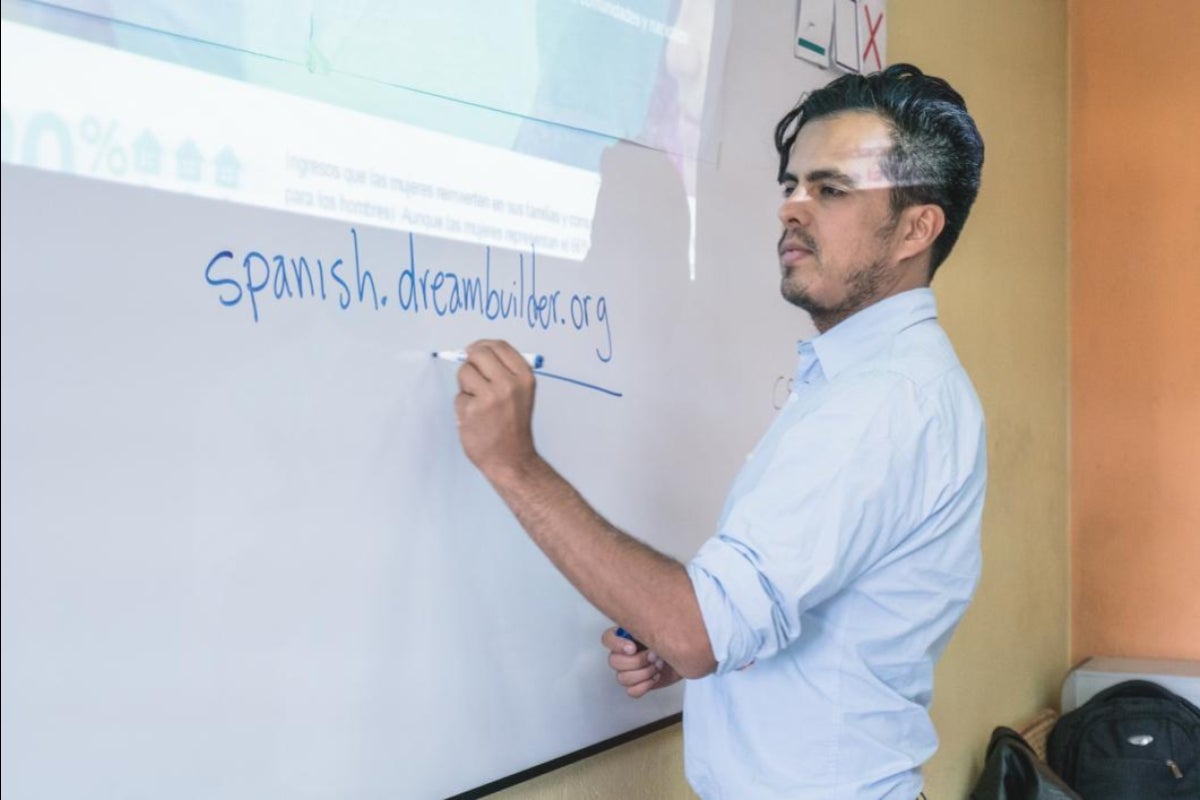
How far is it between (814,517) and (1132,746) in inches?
69.2

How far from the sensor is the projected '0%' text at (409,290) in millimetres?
949

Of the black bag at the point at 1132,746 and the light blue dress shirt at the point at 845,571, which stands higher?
the light blue dress shirt at the point at 845,571

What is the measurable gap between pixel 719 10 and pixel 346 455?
796mm

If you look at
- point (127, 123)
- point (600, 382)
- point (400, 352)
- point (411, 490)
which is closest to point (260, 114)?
point (127, 123)

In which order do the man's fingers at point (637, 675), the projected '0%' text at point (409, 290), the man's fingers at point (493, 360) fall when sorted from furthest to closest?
the man's fingers at point (637, 675) < the man's fingers at point (493, 360) < the projected '0%' text at point (409, 290)

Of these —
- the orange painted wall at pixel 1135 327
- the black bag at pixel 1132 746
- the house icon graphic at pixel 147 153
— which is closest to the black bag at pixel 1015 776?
the black bag at pixel 1132 746

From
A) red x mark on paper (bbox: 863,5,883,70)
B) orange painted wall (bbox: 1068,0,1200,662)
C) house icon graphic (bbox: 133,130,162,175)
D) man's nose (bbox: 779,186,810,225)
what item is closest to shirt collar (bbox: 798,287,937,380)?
man's nose (bbox: 779,186,810,225)

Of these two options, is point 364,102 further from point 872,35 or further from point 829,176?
point 872,35

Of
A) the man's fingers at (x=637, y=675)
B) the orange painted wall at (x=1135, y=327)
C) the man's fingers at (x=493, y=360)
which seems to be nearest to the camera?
the man's fingers at (x=493, y=360)

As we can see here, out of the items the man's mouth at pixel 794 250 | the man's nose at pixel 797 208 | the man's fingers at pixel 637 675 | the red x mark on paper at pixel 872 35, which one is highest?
the red x mark on paper at pixel 872 35

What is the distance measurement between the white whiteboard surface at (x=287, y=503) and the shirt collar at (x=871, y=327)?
23 centimetres

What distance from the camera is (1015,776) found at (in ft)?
7.31

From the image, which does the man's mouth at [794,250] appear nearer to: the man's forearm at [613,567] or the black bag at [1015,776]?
the man's forearm at [613,567]

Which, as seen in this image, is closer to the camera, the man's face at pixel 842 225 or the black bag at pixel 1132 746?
the man's face at pixel 842 225
